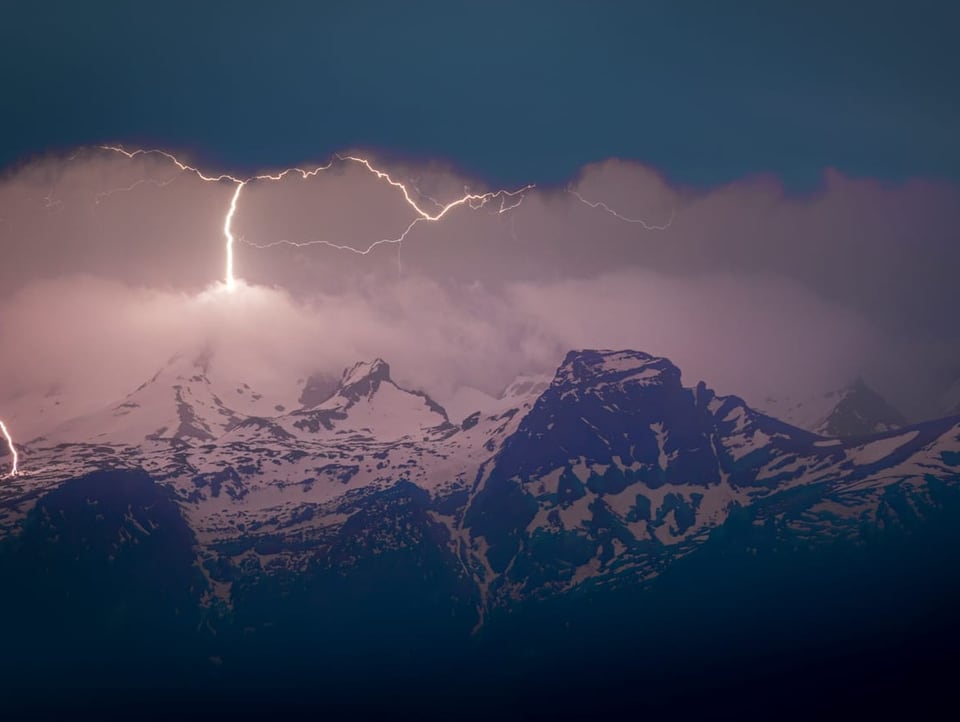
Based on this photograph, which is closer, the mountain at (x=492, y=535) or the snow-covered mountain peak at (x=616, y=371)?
the mountain at (x=492, y=535)

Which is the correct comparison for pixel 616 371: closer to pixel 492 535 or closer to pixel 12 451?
pixel 492 535

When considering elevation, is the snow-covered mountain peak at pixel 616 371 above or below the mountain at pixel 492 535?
above

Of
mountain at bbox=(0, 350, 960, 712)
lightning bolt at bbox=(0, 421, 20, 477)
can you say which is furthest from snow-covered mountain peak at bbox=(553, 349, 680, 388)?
lightning bolt at bbox=(0, 421, 20, 477)

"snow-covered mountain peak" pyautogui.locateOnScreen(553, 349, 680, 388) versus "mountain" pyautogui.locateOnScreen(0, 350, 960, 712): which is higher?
"snow-covered mountain peak" pyautogui.locateOnScreen(553, 349, 680, 388)

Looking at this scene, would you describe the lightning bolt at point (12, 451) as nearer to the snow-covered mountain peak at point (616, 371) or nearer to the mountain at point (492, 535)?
the mountain at point (492, 535)

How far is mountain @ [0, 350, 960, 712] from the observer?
8469 centimetres

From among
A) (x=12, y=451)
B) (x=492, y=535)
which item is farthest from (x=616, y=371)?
(x=12, y=451)

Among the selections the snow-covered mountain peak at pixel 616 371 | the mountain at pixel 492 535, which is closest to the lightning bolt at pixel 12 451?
the mountain at pixel 492 535

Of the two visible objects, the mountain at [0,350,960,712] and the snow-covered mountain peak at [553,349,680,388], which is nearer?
the mountain at [0,350,960,712]

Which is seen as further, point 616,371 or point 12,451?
point 616,371

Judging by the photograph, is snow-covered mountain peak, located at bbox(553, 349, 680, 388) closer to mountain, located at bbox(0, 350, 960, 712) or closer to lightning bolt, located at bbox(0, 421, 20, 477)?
mountain, located at bbox(0, 350, 960, 712)

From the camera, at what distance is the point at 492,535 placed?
102125mm

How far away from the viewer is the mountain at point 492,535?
84688mm

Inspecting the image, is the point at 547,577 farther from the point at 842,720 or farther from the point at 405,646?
the point at 842,720
